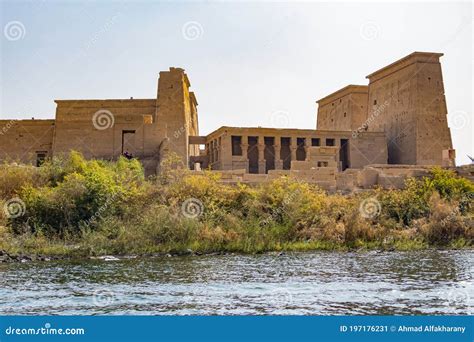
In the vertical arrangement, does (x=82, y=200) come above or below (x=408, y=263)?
above

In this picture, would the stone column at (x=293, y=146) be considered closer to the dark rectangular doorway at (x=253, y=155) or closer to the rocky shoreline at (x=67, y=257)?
the dark rectangular doorway at (x=253, y=155)

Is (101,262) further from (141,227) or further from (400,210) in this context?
(400,210)

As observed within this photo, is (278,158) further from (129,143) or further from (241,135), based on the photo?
(129,143)

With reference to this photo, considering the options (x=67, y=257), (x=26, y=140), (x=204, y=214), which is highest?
(x=26, y=140)

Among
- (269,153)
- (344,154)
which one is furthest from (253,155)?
(344,154)

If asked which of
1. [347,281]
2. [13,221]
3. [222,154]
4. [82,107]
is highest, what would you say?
[82,107]

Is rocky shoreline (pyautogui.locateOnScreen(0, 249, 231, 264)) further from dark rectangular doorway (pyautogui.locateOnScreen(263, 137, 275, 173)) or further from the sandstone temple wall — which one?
dark rectangular doorway (pyautogui.locateOnScreen(263, 137, 275, 173))

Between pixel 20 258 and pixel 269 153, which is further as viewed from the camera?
pixel 269 153

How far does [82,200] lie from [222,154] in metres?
12.1

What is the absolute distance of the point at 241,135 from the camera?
110 feet

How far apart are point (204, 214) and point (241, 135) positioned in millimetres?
12294

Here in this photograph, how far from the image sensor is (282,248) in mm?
20031

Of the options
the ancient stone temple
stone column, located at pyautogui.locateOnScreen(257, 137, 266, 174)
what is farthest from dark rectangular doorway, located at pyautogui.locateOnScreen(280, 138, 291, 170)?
stone column, located at pyautogui.locateOnScreen(257, 137, 266, 174)

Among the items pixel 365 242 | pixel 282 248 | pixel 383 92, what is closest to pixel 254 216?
pixel 282 248
